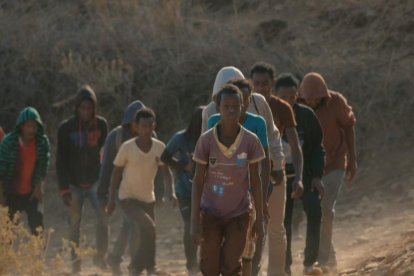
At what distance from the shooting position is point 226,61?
1597 cm

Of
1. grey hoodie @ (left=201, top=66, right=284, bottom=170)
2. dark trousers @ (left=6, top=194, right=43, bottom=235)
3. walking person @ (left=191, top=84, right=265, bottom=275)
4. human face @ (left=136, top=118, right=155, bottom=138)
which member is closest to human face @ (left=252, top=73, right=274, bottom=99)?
grey hoodie @ (left=201, top=66, right=284, bottom=170)

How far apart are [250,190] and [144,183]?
3111 mm

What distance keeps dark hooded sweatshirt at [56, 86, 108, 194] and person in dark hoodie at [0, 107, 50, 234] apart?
0.30 meters

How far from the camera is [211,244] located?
23.8 feet

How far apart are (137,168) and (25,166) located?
1.29 metres

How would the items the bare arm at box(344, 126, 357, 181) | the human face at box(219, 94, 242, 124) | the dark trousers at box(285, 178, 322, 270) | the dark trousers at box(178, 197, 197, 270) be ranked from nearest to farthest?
1. the human face at box(219, 94, 242, 124)
2. the dark trousers at box(285, 178, 322, 270)
3. the dark trousers at box(178, 197, 197, 270)
4. the bare arm at box(344, 126, 357, 181)

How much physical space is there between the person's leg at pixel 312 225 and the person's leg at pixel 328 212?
0.52 m

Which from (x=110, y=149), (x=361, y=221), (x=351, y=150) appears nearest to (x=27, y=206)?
(x=110, y=149)

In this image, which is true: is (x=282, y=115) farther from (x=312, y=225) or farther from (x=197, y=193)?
(x=197, y=193)

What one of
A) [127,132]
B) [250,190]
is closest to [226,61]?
[127,132]

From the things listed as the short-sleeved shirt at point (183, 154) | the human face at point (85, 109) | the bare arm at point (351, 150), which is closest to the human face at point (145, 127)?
the short-sleeved shirt at point (183, 154)

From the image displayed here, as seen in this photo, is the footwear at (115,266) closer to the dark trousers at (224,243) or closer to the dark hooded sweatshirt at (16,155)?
the dark hooded sweatshirt at (16,155)

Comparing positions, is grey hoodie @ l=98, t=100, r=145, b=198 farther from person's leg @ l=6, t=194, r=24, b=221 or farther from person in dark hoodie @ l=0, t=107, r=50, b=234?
person's leg @ l=6, t=194, r=24, b=221

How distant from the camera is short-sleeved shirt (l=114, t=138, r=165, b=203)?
10.3 m
